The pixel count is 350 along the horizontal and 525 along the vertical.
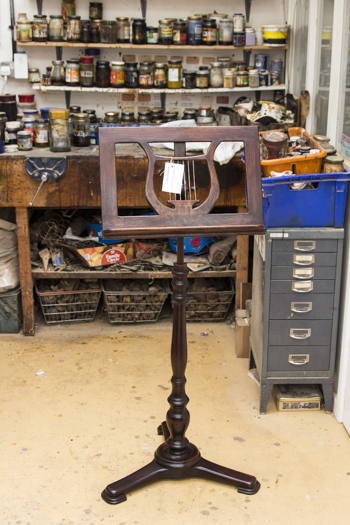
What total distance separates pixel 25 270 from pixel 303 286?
5.57 ft

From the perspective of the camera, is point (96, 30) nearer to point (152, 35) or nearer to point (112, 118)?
point (152, 35)

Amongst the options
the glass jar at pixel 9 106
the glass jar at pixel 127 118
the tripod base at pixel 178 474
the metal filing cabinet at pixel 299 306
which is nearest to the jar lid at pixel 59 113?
the glass jar at pixel 9 106

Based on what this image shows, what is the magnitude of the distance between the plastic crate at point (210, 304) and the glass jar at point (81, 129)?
3.68 feet

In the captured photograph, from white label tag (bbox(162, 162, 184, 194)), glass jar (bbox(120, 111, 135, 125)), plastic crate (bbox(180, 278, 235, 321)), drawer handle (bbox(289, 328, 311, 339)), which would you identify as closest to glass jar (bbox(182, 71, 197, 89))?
glass jar (bbox(120, 111, 135, 125))

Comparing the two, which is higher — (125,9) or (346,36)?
(125,9)

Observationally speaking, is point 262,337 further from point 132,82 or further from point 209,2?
point 209,2

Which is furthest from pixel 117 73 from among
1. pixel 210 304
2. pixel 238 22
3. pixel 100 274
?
pixel 210 304

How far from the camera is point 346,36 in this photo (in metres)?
2.72

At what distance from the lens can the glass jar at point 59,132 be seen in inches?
133

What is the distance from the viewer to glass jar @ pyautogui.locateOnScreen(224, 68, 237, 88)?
4012 mm

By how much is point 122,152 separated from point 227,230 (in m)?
1.59

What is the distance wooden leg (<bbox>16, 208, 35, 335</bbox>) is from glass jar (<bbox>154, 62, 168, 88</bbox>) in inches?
53.5

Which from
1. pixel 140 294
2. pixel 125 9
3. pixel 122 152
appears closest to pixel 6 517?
pixel 140 294

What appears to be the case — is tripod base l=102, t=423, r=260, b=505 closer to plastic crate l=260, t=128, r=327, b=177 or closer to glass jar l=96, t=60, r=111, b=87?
plastic crate l=260, t=128, r=327, b=177
